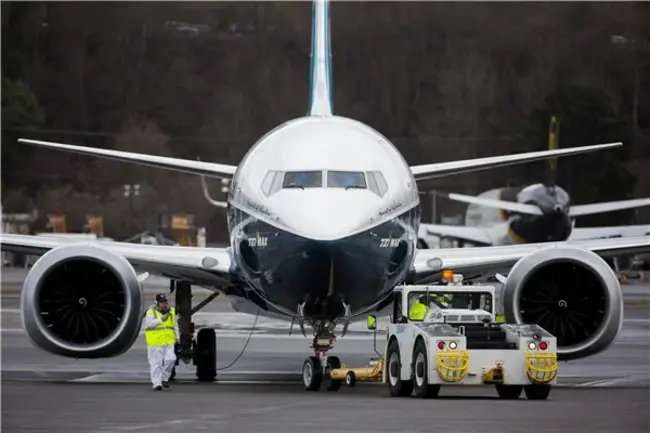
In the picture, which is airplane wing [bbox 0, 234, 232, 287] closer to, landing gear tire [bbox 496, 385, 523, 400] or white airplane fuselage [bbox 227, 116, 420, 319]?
white airplane fuselage [bbox 227, 116, 420, 319]

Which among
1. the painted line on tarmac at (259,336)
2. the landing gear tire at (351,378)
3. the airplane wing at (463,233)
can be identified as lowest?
the landing gear tire at (351,378)

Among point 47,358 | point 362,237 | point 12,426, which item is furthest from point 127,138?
point 12,426

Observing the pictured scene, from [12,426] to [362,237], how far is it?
513 cm

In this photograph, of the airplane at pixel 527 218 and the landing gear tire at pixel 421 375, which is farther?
the airplane at pixel 527 218

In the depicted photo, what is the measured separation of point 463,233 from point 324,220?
4184cm

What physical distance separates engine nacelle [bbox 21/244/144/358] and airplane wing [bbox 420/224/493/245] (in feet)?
128

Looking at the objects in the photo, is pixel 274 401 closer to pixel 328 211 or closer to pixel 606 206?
pixel 328 211

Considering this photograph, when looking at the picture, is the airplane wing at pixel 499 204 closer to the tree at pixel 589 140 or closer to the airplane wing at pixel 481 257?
the tree at pixel 589 140

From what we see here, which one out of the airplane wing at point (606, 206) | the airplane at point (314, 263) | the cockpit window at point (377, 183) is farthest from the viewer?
the airplane wing at point (606, 206)

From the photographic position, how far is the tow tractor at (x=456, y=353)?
55.7 ft

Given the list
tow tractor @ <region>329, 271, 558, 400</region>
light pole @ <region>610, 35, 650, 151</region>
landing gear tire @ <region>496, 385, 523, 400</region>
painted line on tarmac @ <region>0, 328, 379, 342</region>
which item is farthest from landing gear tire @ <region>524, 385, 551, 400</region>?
light pole @ <region>610, 35, 650, 151</region>

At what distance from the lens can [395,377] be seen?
18.1 meters

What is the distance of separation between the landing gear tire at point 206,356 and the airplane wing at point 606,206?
2668cm

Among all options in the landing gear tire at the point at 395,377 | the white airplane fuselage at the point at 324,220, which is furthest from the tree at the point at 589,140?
the landing gear tire at the point at 395,377
